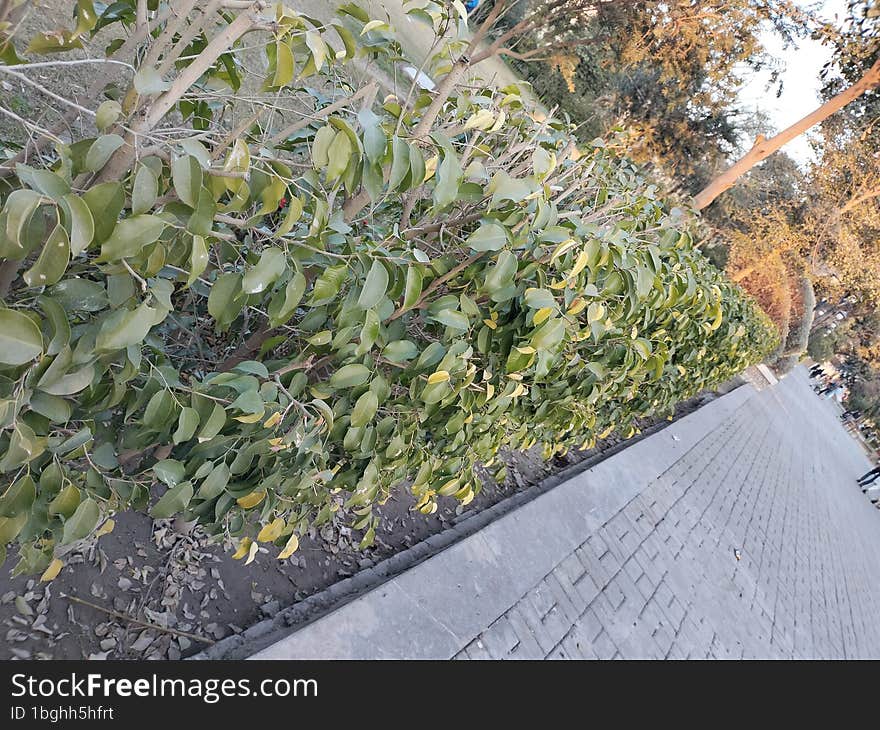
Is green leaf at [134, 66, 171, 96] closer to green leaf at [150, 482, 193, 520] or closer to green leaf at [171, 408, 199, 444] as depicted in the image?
green leaf at [171, 408, 199, 444]

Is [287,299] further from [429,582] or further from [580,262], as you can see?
[429,582]

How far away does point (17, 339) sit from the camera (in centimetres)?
101

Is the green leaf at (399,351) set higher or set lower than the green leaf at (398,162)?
lower

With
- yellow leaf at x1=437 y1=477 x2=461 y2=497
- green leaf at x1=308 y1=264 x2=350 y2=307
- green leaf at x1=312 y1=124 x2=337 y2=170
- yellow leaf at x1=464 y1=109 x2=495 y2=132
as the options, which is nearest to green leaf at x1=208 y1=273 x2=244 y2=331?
green leaf at x1=308 y1=264 x2=350 y2=307

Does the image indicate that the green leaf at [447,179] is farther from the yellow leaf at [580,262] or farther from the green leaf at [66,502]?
the green leaf at [66,502]

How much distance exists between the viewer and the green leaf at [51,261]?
99 cm

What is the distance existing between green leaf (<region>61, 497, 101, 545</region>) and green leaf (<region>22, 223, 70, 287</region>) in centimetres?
66

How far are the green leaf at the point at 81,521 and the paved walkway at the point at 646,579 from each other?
3.15 ft

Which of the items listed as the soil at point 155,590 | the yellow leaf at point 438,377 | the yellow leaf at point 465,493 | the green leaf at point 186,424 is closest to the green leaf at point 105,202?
the green leaf at point 186,424

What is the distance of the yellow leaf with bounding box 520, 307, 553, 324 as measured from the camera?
204cm

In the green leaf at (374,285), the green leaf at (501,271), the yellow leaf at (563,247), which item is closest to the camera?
the green leaf at (374,285)

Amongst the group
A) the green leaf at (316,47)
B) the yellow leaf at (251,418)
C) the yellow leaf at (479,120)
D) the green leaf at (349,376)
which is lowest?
the yellow leaf at (251,418)

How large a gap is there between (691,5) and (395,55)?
10000 mm
